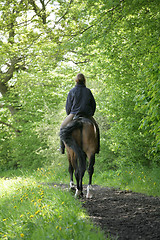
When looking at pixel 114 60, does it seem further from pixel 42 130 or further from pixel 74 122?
pixel 42 130

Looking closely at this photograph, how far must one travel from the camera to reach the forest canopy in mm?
9266

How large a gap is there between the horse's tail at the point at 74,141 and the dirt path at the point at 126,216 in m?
0.80

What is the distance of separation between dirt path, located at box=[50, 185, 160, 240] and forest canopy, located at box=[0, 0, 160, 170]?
132cm

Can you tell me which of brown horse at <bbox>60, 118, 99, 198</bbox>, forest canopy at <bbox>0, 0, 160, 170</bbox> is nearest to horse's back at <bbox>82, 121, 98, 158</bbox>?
brown horse at <bbox>60, 118, 99, 198</bbox>

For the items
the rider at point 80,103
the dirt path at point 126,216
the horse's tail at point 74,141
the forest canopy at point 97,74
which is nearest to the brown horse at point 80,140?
the horse's tail at point 74,141

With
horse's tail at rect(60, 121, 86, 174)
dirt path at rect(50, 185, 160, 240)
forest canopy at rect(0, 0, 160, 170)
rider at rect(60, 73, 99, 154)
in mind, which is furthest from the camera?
forest canopy at rect(0, 0, 160, 170)

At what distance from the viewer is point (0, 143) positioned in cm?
2367

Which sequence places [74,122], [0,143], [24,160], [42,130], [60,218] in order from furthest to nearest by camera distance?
[0,143], [24,160], [42,130], [74,122], [60,218]

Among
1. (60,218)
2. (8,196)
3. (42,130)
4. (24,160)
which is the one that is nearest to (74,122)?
(60,218)

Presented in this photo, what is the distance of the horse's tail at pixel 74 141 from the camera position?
275 inches

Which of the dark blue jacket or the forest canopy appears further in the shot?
the forest canopy

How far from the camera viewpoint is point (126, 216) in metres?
5.21

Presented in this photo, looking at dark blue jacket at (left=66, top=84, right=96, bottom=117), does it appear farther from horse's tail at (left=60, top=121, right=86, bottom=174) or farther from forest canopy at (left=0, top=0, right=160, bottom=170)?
forest canopy at (left=0, top=0, right=160, bottom=170)

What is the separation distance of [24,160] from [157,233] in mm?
16585
